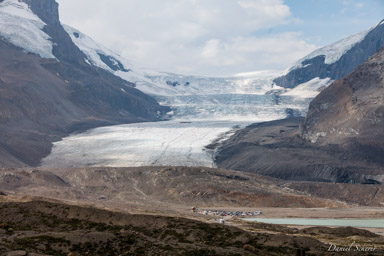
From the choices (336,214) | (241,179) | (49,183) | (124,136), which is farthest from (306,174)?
(124,136)

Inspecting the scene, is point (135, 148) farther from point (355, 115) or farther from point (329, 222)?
point (329, 222)

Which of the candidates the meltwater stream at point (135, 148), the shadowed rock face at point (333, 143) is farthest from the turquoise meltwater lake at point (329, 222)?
Answer: the meltwater stream at point (135, 148)

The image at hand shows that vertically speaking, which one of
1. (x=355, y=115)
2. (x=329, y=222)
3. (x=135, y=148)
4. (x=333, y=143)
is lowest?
(x=135, y=148)

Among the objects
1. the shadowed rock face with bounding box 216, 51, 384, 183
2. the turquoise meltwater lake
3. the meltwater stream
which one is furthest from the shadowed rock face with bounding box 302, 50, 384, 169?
the turquoise meltwater lake

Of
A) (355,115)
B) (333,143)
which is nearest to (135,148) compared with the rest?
(333,143)

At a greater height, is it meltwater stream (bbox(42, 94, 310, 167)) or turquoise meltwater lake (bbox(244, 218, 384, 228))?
turquoise meltwater lake (bbox(244, 218, 384, 228))

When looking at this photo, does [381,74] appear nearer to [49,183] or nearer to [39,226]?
[49,183]

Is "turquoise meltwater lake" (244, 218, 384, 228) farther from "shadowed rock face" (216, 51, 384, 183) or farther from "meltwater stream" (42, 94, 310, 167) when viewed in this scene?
"meltwater stream" (42, 94, 310, 167)

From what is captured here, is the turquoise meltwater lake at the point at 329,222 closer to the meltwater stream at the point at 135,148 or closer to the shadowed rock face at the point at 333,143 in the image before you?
the shadowed rock face at the point at 333,143
